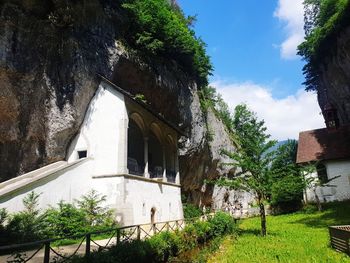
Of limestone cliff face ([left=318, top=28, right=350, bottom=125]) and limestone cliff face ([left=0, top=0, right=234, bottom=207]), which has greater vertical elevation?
limestone cliff face ([left=318, top=28, right=350, bottom=125])

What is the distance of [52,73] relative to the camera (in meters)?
14.4

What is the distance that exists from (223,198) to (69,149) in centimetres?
2277

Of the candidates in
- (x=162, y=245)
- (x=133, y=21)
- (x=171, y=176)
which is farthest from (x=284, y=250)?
(x=133, y=21)

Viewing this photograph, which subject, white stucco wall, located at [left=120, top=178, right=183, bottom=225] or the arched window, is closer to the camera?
white stucco wall, located at [left=120, top=178, right=183, bottom=225]

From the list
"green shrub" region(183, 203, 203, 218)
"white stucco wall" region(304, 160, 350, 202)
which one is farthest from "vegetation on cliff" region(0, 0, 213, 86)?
"white stucco wall" region(304, 160, 350, 202)

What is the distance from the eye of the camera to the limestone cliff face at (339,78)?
27239 mm

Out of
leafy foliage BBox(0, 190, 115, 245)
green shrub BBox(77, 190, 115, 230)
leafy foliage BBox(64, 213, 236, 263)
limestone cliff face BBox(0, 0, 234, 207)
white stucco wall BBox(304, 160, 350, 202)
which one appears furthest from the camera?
white stucco wall BBox(304, 160, 350, 202)

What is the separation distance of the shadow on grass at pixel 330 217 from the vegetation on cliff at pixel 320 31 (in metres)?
16.2

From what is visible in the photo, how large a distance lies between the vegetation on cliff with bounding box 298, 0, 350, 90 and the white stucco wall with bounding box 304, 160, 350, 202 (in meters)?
12.1

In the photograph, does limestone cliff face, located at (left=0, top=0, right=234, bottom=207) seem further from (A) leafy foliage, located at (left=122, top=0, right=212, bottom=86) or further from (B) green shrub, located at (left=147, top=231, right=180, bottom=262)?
(B) green shrub, located at (left=147, top=231, right=180, bottom=262)

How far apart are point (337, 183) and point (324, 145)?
4.76 metres

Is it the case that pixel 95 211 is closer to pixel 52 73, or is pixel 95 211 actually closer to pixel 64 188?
pixel 64 188

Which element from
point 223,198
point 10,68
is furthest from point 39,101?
point 223,198

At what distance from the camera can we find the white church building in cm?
1308
